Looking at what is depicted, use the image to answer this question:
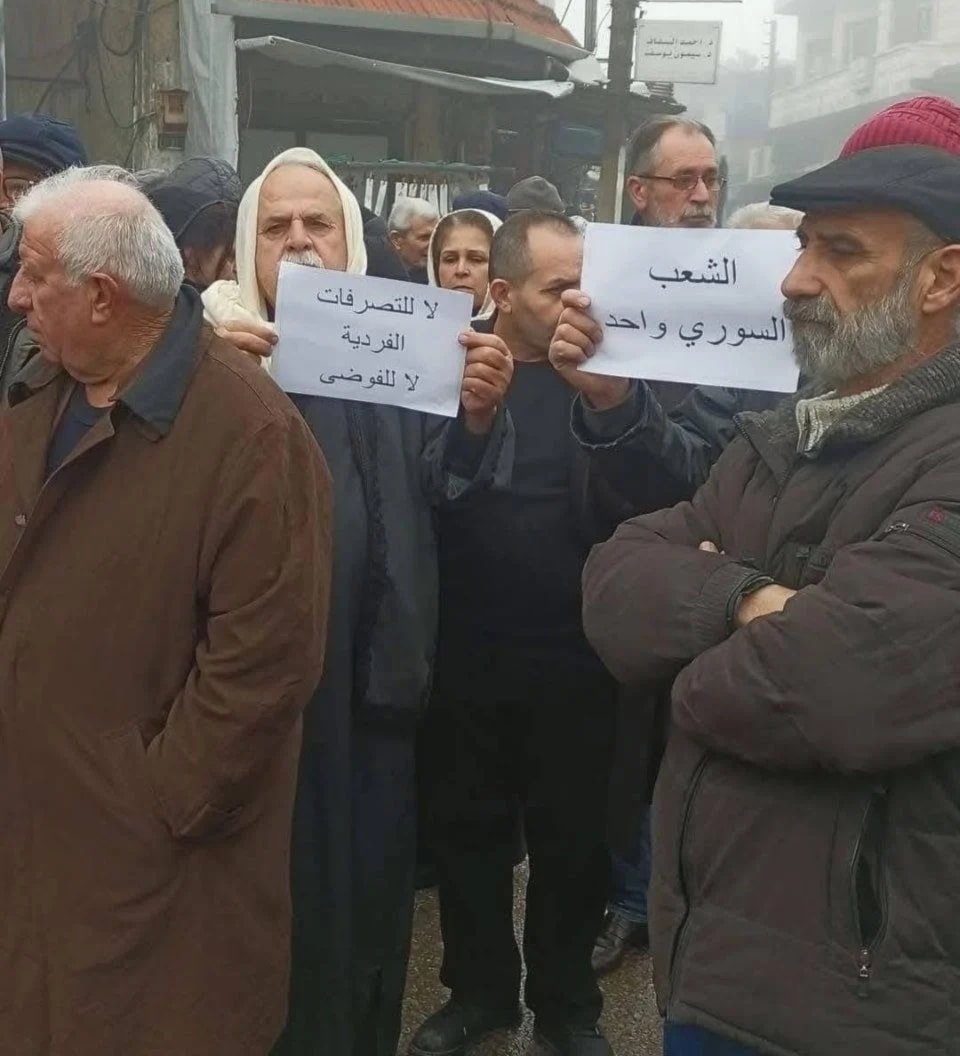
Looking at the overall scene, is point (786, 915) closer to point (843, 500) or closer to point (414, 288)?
point (843, 500)

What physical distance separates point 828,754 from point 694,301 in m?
1.02

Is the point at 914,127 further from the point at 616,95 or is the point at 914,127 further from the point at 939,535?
the point at 616,95

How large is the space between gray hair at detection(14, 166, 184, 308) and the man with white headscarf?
31cm

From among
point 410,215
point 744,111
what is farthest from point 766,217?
point 744,111

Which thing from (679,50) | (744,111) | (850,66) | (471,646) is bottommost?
(471,646)

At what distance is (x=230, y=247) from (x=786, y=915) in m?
2.26

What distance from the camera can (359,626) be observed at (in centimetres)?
244

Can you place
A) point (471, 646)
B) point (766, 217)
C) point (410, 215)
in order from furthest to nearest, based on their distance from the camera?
point (410, 215), point (766, 217), point (471, 646)

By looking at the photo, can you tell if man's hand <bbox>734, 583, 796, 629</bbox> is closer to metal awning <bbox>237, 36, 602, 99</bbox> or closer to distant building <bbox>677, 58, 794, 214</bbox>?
metal awning <bbox>237, 36, 602, 99</bbox>

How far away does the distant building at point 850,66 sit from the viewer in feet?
142

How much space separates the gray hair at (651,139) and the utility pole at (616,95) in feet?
29.2

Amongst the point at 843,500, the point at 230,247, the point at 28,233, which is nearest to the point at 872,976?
the point at 843,500

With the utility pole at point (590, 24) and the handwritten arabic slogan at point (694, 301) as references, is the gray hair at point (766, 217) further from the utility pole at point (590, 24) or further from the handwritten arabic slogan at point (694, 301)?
the utility pole at point (590, 24)

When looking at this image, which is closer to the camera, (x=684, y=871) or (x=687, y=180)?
(x=684, y=871)
